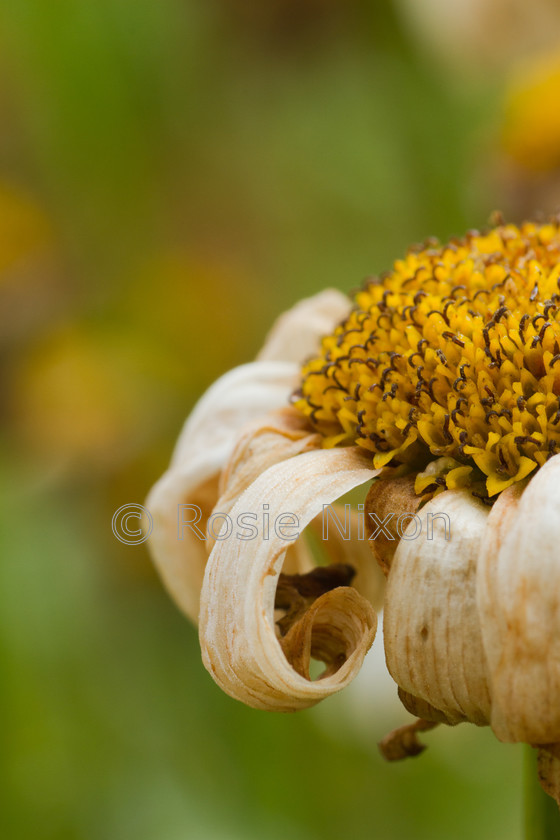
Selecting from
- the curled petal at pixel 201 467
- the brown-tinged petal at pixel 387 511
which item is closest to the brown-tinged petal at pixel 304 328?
the curled petal at pixel 201 467

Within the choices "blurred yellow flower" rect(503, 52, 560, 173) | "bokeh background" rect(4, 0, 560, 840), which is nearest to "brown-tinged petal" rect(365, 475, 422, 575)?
"bokeh background" rect(4, 0, 560, 840)

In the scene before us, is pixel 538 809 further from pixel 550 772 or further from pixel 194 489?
pixel 194 489

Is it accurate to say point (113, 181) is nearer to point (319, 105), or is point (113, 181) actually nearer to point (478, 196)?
point (319, 105)

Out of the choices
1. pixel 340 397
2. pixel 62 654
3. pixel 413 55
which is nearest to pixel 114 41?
pixel 413 55

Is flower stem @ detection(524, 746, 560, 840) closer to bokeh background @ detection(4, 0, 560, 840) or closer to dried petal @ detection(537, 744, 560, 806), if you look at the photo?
dried petal @ detection(537, 744, 560, 806)

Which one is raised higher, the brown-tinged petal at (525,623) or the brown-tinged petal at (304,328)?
the brown-tinged petal at (304,328)

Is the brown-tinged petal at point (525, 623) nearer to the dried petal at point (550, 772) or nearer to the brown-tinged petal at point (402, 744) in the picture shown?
the dried petal at point (550, 772)

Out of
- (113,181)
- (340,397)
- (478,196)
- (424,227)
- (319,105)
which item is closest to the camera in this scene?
(340,397)

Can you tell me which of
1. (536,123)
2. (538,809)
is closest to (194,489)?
(538,809)
